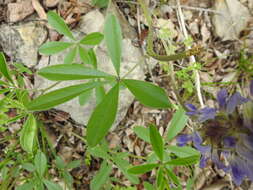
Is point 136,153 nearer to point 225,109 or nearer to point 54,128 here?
point 54,128

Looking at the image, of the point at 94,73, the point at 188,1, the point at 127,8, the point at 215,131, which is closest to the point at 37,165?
the point at 94,73

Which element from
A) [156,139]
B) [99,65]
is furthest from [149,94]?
[99,65]

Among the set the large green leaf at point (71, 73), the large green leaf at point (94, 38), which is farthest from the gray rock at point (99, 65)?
the large green leaf at point (71, 73)

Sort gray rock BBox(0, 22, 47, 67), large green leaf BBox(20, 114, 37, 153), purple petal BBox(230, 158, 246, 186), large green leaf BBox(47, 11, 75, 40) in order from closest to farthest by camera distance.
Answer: purple petal BBox(230, 158, 246, 186), large green leaf BBox(20, 114, 37, 153), large green leaf BBox(47, 11, 75, 40), gray rock BBox(0, 22, 47, 67)

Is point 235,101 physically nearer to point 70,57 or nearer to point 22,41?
point 70,57

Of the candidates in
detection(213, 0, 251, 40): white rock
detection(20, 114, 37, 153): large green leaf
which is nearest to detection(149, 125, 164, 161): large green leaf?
detection(20, 114, 37, 153): large green leaf

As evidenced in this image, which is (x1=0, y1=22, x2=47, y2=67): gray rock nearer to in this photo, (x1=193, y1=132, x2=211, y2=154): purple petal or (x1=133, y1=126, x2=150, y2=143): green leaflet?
(x1=133, y1=126, x2=150, y2=143): green leaflet

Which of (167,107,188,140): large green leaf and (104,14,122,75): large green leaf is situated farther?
(167,107,188,140): large green leaf
